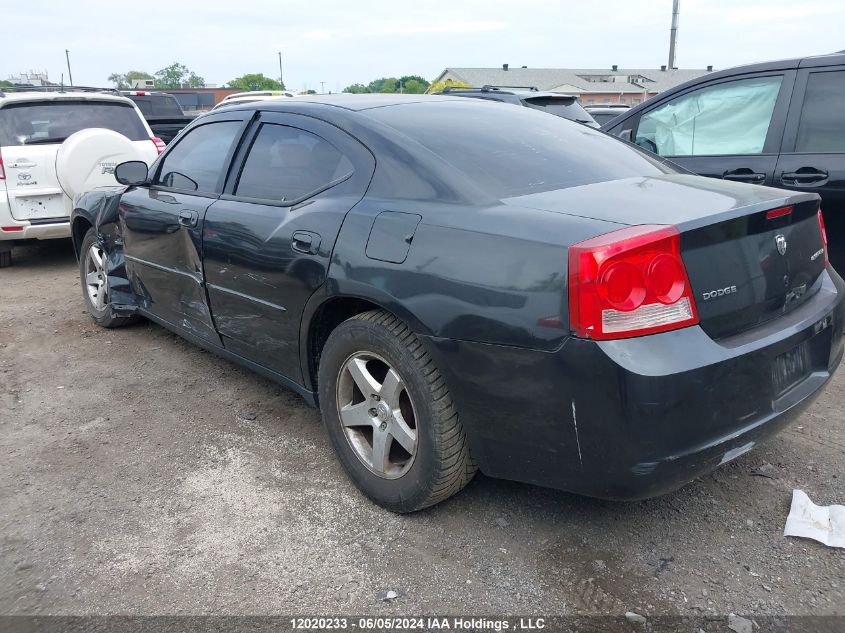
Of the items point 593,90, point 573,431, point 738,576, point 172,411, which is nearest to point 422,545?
point 573,431

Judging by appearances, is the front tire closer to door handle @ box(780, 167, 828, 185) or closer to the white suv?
door handle @ box(780, 167, 828, 185)

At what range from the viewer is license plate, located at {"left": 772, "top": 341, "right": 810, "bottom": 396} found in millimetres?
2357

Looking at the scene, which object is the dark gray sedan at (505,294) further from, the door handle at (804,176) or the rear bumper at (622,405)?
the door handle at (804,176)

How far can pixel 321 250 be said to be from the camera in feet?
9.20

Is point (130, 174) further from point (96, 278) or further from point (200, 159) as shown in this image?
point (96, 278)

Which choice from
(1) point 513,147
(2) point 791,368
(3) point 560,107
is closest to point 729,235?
(2) point 791,368

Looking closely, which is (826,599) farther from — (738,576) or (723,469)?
(723,469)

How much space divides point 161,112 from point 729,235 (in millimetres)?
12376

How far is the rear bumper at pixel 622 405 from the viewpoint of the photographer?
2.04 metres

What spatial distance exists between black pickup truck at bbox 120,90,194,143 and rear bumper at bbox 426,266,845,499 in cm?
1037

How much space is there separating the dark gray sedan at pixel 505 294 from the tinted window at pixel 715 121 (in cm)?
177

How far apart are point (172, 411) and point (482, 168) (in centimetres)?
220

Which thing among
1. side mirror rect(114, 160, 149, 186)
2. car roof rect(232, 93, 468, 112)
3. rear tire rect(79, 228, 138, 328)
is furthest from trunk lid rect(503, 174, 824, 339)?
rear tire rect(79, 228, 138, 328)

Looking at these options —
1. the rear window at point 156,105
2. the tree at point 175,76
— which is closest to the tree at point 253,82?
the tree at point 175,76
